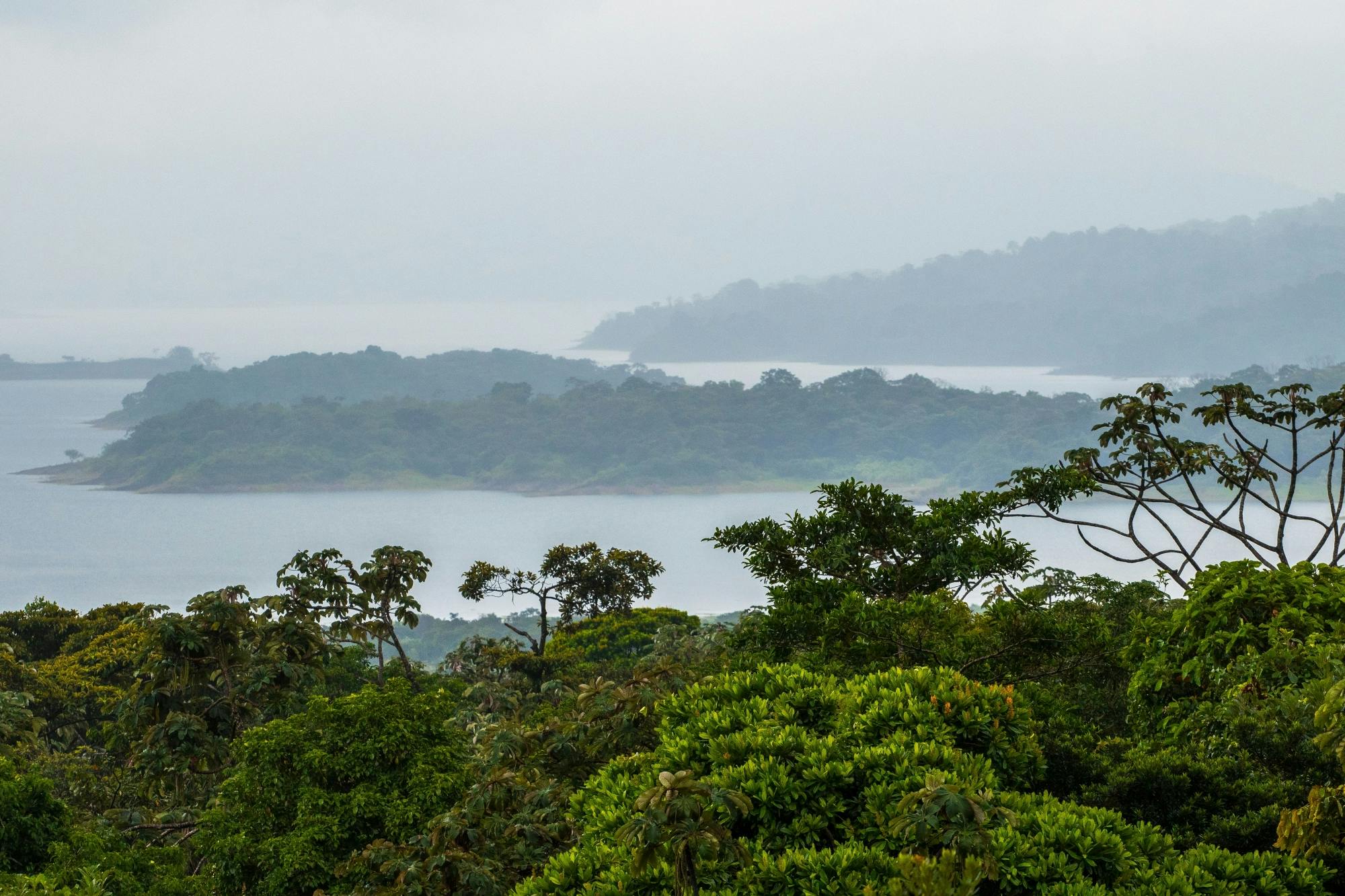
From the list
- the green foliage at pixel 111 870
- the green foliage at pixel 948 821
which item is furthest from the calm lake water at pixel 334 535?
the green foliage at pixel 948 821

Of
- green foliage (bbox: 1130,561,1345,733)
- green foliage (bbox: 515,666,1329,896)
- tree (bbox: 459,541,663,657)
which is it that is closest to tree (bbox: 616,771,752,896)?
green foliage (bbox: 515,666,1329,896)

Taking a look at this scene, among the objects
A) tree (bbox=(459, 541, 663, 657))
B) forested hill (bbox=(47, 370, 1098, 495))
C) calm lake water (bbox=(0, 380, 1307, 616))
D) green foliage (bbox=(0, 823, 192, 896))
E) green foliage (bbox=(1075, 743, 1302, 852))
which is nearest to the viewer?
green foliage (bbox=(1075, 743, 1302, 852))

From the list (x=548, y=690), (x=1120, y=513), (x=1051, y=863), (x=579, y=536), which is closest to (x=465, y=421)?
(x=579, y=536)

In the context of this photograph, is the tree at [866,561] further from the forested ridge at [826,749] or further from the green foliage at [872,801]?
the green foliage at [872,801]

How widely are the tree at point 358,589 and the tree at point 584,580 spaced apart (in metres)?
7.94

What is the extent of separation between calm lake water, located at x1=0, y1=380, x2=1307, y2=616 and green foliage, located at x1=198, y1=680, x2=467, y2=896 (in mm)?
114514

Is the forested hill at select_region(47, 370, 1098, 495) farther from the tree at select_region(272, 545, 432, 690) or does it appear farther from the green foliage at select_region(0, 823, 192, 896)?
the green foliage at select_region(0, 823, 192, 896)

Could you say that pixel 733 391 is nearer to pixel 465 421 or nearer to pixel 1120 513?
pixel 465 421

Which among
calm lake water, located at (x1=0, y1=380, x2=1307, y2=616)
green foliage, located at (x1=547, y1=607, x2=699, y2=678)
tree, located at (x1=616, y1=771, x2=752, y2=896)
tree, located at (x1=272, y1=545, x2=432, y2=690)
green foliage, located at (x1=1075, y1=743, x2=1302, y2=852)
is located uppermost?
tree, located at (x1=616, y1=771, x2=752, y2=896)

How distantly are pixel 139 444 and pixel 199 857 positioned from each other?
162m

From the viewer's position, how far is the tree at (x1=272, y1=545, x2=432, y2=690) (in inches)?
655

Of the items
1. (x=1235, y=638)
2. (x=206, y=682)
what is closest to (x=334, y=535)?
(x=206, y=682)

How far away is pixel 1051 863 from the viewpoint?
14.1 feet

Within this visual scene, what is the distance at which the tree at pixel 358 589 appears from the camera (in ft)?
54.5
